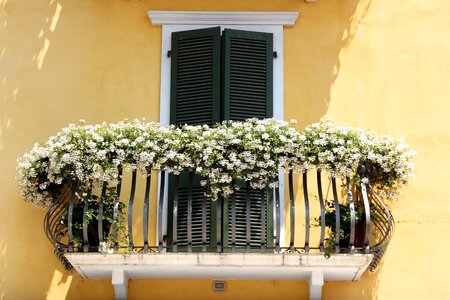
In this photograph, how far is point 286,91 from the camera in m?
10.9

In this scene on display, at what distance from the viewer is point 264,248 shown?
31.7 feet

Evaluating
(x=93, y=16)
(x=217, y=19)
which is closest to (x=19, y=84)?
(x=93, y=16)

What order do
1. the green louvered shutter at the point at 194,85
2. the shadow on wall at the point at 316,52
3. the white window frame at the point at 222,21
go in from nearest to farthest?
1. the green louvered shutter at the point at 194,85
2. the shadow on wall at the point at 316,52
3. the white window frame at the point at 222,21

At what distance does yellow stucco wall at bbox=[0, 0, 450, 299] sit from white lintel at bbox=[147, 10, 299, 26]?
0.10 m

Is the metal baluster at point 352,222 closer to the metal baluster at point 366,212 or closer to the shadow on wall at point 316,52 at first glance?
the metal baluster at point 366,212

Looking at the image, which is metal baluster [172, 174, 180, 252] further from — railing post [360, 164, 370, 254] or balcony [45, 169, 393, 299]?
railing post [360, 164, 370, 254]

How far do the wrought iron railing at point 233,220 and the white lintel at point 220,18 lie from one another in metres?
1.55

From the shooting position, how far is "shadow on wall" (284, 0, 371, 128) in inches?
427

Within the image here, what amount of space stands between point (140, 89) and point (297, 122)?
1.52 metres

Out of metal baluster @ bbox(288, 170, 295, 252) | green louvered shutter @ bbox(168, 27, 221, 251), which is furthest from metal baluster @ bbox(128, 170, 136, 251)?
metal baluster @ bbox(288, 170, 295, 252)

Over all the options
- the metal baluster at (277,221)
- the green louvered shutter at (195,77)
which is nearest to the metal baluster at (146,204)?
the green louvered shutter at (195,77)

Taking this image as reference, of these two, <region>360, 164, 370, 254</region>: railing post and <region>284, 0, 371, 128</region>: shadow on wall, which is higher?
<region>284, 0, 371, 128</region>: shadow on wall

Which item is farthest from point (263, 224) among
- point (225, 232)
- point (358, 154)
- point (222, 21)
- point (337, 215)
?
point (222, 21)

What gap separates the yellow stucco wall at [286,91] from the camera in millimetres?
10227
